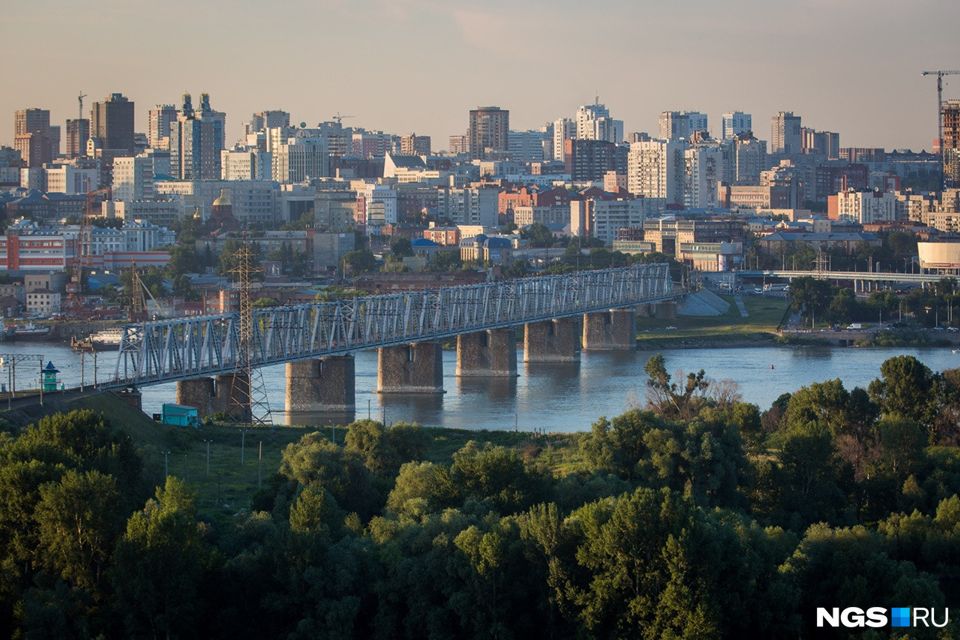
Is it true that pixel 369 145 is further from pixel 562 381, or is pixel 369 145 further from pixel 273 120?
pixel 562 381

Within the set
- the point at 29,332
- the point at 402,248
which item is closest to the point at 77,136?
the point at 402,248

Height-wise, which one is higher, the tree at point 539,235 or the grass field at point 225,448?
the tree at point 539,235

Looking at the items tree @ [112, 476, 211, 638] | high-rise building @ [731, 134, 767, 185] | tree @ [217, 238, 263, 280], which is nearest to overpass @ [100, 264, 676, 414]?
tree @ [112, 476, 211, 638]

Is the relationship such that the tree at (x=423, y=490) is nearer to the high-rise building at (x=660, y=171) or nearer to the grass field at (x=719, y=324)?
the grass field at (x=719, y=324)

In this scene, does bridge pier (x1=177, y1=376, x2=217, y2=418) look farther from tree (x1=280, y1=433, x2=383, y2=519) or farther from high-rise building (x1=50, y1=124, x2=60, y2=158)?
high-rise building (x1=50, y1=124, x2=60, y2=158)

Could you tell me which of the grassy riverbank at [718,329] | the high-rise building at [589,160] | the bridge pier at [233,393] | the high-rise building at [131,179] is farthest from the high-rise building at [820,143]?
the bridge pier at [233,393]

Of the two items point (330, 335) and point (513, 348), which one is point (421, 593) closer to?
point (330, 335)
